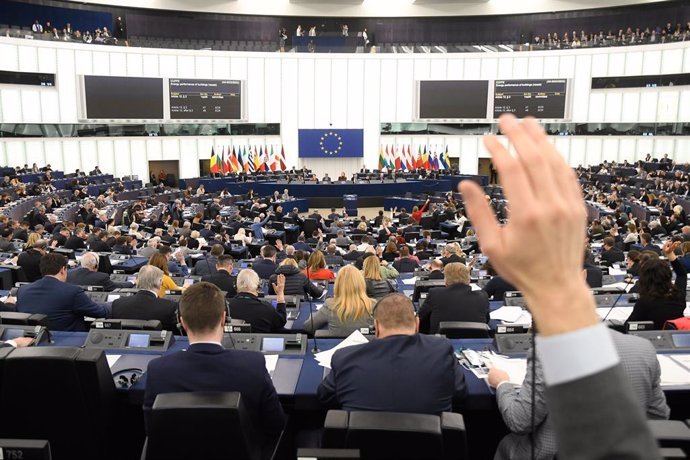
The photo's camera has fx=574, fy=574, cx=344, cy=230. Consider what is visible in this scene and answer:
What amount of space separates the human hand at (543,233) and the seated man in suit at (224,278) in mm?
6138

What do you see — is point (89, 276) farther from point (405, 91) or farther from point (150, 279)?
point (405, 91)

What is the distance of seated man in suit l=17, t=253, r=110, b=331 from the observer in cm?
483

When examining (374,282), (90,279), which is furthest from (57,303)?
(374,282)

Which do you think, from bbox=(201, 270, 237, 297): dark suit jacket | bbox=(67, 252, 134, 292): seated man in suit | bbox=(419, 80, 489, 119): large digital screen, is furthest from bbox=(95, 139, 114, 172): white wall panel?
bbox=(201, 270, 237, 297): dark suit jacket

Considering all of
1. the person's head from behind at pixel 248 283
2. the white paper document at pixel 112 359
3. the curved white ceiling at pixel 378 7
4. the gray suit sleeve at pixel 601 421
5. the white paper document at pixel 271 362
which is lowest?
the white paper document at pixel 112 359

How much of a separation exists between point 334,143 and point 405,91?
458cm

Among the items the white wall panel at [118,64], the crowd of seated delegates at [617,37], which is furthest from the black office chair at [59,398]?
the crowd of seated delegates at [617,37]

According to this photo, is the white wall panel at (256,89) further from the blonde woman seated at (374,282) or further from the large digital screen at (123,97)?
the blonde woman seated at (374,282)

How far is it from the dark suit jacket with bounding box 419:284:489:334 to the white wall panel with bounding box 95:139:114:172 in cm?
2398

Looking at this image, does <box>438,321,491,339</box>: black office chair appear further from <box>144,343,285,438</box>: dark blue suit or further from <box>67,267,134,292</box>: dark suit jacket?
<box>67,267,134,292</box>: dark suit jacket

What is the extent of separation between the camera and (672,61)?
2519 centimetres

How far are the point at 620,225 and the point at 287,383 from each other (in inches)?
492

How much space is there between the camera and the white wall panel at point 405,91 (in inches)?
1171

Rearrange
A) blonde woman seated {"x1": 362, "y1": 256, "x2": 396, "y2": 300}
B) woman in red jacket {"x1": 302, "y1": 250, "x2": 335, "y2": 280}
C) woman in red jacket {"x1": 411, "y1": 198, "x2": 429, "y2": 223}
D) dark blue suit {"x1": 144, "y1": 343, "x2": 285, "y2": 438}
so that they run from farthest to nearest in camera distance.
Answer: woman in red jacket {"x1": 411, "y1": 198, "x2": 429, "y2": 223} → woman in red jacket {"x1": 302, "y1": 250, "x2": 335, "y2": 280} → blonde woman seated {"x1": 362, "y1": 256, "x2": 396, "y2": 300} → dark blue suit {"x1": 144, "y1": 343, "x2": 285, "y2": 438}
